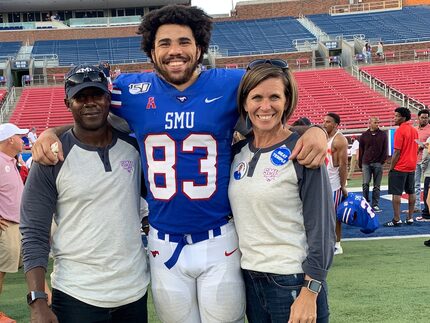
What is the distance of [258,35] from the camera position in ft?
106

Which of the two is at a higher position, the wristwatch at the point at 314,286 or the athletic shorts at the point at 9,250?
the wristwatch at the point at 314,286

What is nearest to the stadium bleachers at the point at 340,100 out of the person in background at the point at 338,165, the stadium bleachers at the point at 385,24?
the stadium bleachers at the point at 385,24

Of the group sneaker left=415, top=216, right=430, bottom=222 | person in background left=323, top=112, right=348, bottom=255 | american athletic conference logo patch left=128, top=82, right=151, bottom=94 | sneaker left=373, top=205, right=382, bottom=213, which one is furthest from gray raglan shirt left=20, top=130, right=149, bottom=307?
sneaker left=373, top=205, right=382, bottom=213

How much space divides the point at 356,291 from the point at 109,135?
3073 mm

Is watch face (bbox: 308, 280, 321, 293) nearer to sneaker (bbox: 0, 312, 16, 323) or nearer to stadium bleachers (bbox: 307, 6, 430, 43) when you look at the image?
sneaker (bbox: 0, 312, 16, 323)

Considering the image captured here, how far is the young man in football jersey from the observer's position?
234 cm

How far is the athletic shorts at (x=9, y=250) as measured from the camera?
170 inches

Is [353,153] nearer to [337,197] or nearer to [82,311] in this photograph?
[337,197]

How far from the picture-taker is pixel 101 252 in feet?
7.43

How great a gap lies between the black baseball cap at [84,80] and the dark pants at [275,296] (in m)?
1.06

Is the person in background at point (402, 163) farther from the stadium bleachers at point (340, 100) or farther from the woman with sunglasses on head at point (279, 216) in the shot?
the stadium bleachers at point (340, 100)

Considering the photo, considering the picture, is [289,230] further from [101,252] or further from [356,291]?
[356,291]

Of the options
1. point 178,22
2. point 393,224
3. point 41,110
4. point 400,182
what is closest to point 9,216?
point 178,22

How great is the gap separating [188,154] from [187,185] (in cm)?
14
